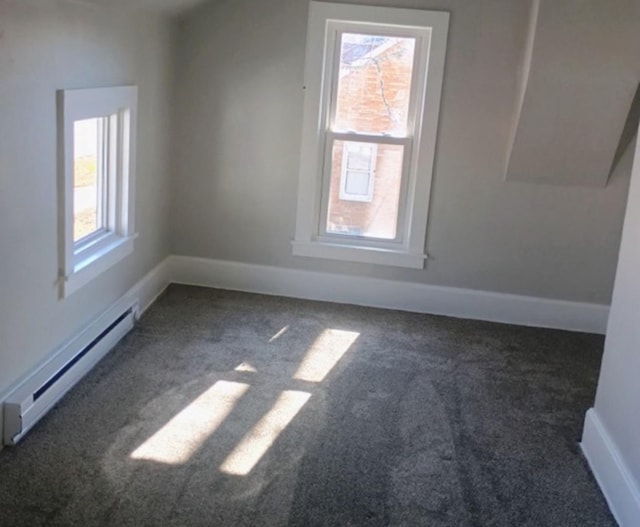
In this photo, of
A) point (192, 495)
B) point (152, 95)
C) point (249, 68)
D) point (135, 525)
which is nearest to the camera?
point (135, 525)

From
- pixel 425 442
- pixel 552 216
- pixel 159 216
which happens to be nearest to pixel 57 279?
pixel 159 216

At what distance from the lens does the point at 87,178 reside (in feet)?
11.6

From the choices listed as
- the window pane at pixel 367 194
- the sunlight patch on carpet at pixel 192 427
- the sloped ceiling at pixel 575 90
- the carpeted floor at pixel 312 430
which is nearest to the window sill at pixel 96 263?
the carpeted floor at pixel 312 430

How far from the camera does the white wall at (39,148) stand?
257 centimetres

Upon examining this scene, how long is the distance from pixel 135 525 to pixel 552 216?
2968 millimetres

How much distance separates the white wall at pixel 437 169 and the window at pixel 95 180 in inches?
29.8

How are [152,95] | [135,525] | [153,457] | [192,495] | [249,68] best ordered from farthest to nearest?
[249,68] → [152,95] → [153,457] → [192,495] → [135,525]

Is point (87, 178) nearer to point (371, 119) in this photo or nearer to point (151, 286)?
point (151, 286)

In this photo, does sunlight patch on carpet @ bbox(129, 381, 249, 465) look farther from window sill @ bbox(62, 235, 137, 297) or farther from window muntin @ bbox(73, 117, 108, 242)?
window muntin @ bbox(73, 117, 108, 242)

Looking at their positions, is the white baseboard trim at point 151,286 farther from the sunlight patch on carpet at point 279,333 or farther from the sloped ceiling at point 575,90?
the sloped ceiling at point 575,90

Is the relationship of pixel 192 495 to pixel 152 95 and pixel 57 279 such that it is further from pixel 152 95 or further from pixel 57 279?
pixel 152 95

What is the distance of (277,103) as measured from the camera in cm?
435

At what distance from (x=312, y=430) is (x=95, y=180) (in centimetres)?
165

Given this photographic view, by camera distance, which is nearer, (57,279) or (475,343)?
(57,279)
